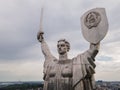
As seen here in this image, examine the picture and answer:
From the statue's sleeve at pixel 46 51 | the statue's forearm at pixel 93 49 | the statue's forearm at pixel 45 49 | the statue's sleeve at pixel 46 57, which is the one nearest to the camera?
the statue's forearm at pixel 93 49

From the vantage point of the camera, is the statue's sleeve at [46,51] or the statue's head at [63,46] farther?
the statue's sleeve at [46,51]

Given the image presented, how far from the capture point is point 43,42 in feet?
37.4

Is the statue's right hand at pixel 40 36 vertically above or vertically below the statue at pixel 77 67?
above

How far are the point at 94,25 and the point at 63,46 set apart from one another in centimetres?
116

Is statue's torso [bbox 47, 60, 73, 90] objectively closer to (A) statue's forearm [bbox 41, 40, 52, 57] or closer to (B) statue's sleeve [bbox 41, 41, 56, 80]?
(B) statue's sleeve [bbox 41, 41, 56, 80]

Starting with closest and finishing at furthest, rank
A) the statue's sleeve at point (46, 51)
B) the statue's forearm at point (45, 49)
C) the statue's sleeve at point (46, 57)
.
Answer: the statue's sleeve at point (46, 57) < the statue's sleeve at point (46, 51) < the statue's forearm at point (45, 49)

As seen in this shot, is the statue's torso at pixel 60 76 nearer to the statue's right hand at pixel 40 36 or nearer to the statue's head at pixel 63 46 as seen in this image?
the statue's head at pixel 63 46

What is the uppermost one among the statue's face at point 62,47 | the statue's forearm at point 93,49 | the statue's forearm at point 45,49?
the statue's forearm at point 45,49

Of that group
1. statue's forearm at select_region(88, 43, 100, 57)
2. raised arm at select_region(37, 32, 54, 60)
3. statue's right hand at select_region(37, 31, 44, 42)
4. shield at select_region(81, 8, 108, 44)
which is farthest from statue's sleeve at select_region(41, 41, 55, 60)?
statue's forearm at select_region(88, 43, 100, 57)

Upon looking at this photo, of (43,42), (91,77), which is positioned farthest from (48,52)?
(91,77)

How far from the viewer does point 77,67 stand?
10.1 metres

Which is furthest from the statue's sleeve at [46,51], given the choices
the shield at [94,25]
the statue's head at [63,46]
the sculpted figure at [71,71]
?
the shield at [94,25]

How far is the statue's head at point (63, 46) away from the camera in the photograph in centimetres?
1038

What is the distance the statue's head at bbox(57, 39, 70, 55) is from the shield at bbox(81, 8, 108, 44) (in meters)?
0.64
